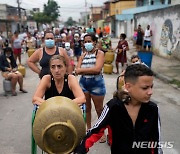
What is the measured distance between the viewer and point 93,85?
13.2 ft

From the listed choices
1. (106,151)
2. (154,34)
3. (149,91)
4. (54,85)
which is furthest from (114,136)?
(154,34)

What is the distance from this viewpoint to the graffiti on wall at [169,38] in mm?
12489

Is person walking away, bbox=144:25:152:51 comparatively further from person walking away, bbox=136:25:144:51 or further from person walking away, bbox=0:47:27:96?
person walking away, bbox=0:47:27:96

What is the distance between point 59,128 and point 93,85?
199 centimetres

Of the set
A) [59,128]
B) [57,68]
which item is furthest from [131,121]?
[57,68]

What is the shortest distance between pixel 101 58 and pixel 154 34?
41.6ft

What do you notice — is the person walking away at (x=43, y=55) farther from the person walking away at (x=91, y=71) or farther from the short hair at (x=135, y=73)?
the short hair at (x=135, y=73)

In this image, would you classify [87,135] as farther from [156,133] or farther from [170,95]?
[170,95]

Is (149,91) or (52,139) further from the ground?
(149,91)

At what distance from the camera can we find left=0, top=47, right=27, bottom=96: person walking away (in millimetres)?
7602

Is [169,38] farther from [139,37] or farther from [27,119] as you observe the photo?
[27,119]

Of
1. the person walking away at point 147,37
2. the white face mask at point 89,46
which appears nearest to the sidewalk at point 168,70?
the person walking away at point 147,37

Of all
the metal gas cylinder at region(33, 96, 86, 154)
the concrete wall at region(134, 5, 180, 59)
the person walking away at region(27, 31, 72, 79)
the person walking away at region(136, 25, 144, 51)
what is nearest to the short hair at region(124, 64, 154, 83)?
the metal gas cylinder at region(33, 96, 86, 154)

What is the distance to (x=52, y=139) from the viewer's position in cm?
212
